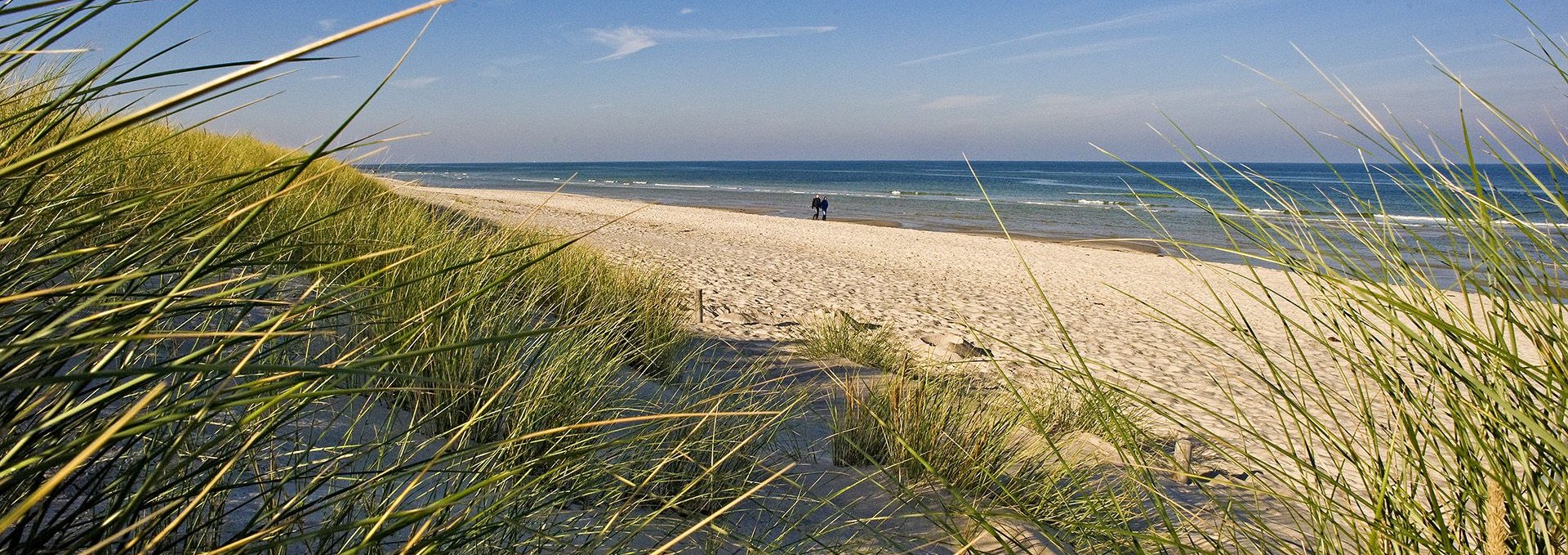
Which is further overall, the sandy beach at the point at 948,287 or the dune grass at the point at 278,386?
the sandy beach at the point at 948,287

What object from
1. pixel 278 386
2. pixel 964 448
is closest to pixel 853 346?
pixel 964 448

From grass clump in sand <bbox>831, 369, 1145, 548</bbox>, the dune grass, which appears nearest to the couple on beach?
the dune grass

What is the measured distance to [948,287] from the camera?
39.1 ft

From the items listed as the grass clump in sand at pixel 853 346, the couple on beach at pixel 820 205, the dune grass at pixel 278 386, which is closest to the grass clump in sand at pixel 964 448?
the dune grass at pixel 278 386

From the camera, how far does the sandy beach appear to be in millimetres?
7246

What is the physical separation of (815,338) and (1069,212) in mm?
29994

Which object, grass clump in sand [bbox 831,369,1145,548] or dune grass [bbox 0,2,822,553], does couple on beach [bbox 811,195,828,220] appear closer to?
dune grass [bbox 0,2,822,553]

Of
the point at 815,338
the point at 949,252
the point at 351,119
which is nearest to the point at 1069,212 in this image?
the point at 949,252

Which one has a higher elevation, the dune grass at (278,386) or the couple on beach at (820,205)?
the dune grass at (278,386)

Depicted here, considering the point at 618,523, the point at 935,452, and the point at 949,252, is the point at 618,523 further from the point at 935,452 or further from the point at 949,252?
the point at 949,252

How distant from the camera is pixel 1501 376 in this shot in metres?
1.04

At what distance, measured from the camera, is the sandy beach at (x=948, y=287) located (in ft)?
23.8

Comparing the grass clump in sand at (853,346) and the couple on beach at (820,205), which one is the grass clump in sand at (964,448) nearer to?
the grass clump in sand at (853,346)

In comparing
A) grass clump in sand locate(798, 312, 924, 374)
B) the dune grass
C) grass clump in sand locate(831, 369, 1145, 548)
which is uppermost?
the dune grass
